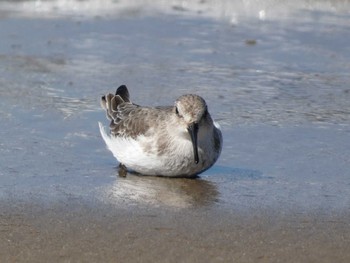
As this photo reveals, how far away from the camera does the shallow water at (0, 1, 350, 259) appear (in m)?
7.65

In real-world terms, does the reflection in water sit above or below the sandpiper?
below

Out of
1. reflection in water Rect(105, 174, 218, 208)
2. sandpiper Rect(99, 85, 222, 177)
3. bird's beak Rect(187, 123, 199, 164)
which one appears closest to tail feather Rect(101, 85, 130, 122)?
sandpiper Rect(99, 85, 222, 177)

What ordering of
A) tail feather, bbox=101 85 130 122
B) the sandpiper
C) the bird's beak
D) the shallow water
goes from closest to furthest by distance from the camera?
the shallow water, the bird's beak, the sandpiper, tail feather, bbox=101 85 130 122

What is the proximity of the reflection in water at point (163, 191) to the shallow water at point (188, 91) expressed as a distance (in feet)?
0.05

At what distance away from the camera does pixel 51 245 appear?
20.9ft

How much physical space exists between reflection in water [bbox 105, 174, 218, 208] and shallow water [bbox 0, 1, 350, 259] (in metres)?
0.01

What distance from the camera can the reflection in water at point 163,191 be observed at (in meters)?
7.48

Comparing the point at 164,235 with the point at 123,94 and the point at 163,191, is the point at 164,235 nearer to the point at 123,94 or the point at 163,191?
the point at 163,191

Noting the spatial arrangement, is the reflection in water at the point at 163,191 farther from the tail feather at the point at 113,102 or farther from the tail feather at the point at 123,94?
the tail feather at the point at 123,94

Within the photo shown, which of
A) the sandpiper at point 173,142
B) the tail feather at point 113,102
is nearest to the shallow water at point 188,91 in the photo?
the sandpiper at point 173,142

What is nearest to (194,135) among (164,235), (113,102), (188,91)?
(164,235)

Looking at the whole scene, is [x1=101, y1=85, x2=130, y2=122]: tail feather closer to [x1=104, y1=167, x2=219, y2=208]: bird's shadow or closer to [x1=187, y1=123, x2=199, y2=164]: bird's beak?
[x1=104, y1=167, x2=219, y2=208]: bird's shadow

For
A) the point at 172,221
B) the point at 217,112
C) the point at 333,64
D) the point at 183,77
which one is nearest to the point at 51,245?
the point at 172,221

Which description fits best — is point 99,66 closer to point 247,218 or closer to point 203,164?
point 203,164
